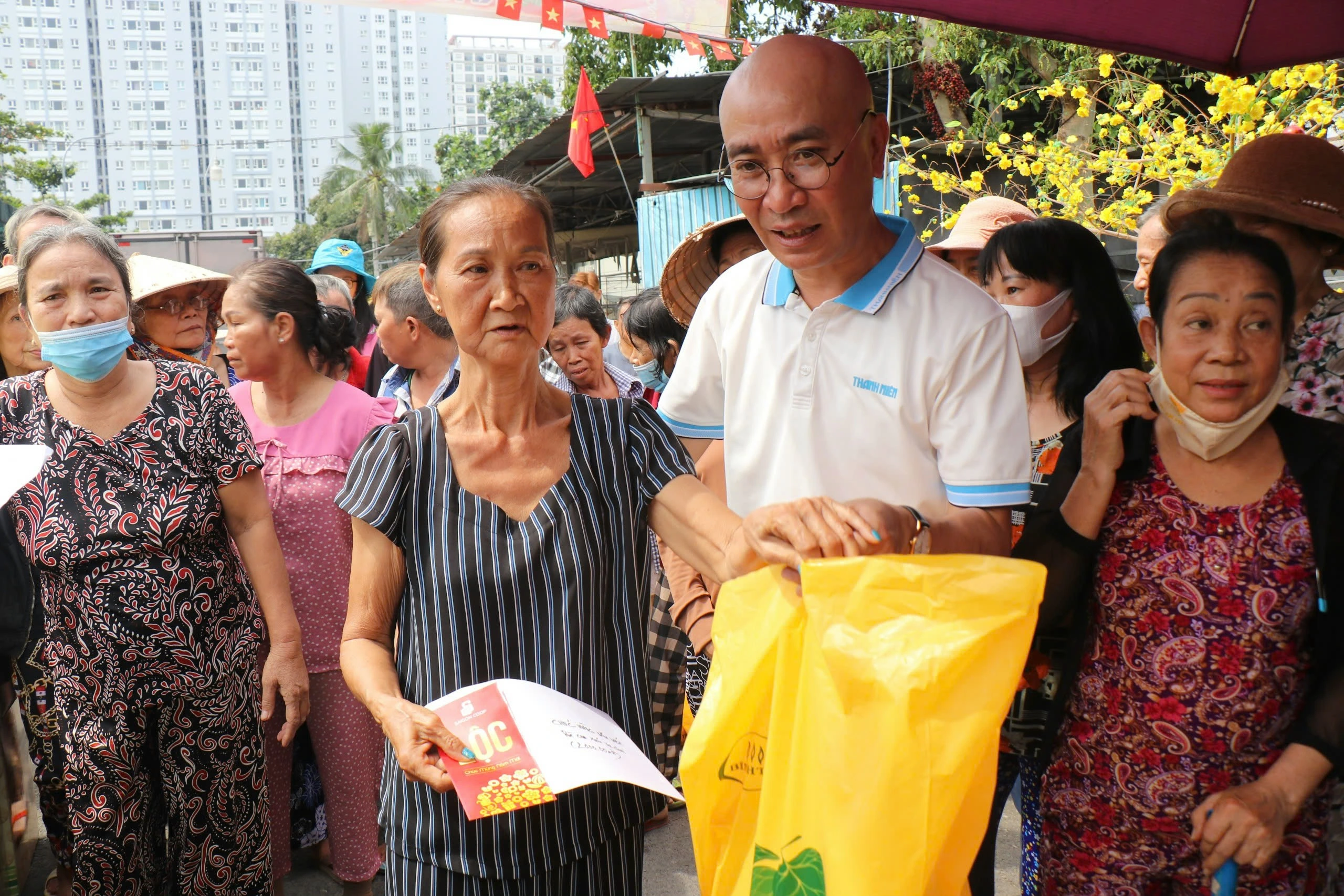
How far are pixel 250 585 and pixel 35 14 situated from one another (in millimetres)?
138542

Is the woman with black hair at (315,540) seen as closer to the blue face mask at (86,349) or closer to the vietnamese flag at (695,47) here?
the blue face mask at (86,349)

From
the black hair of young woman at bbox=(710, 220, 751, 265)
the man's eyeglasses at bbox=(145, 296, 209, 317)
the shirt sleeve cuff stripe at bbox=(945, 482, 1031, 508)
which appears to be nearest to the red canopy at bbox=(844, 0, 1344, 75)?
the black hair of young woman at bbox=(710, 220, 751, 265)

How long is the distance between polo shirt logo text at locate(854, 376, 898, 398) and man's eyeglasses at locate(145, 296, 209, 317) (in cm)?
343

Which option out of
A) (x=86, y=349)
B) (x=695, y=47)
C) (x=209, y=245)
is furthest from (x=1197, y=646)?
(x=209, y=245)

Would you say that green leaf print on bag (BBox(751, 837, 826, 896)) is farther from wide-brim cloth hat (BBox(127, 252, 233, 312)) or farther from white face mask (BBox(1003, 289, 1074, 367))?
wide-brim cloth hat (BBox(127, 252, 233, 312))

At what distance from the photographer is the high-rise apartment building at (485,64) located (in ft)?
367

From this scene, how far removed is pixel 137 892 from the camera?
8.83 ft

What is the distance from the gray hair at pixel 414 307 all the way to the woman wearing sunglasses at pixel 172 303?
72cm

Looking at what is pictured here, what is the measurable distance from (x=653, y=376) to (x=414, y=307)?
120 cm

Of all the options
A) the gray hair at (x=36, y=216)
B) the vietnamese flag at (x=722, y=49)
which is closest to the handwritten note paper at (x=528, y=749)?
the gray hair at (x=36, y=216)

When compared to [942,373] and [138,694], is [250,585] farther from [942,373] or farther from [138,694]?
[942,373]

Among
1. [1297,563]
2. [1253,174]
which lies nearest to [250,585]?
[1297,563]

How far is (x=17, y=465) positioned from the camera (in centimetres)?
201

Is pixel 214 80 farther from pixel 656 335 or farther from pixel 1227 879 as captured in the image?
pixel 1227 879
